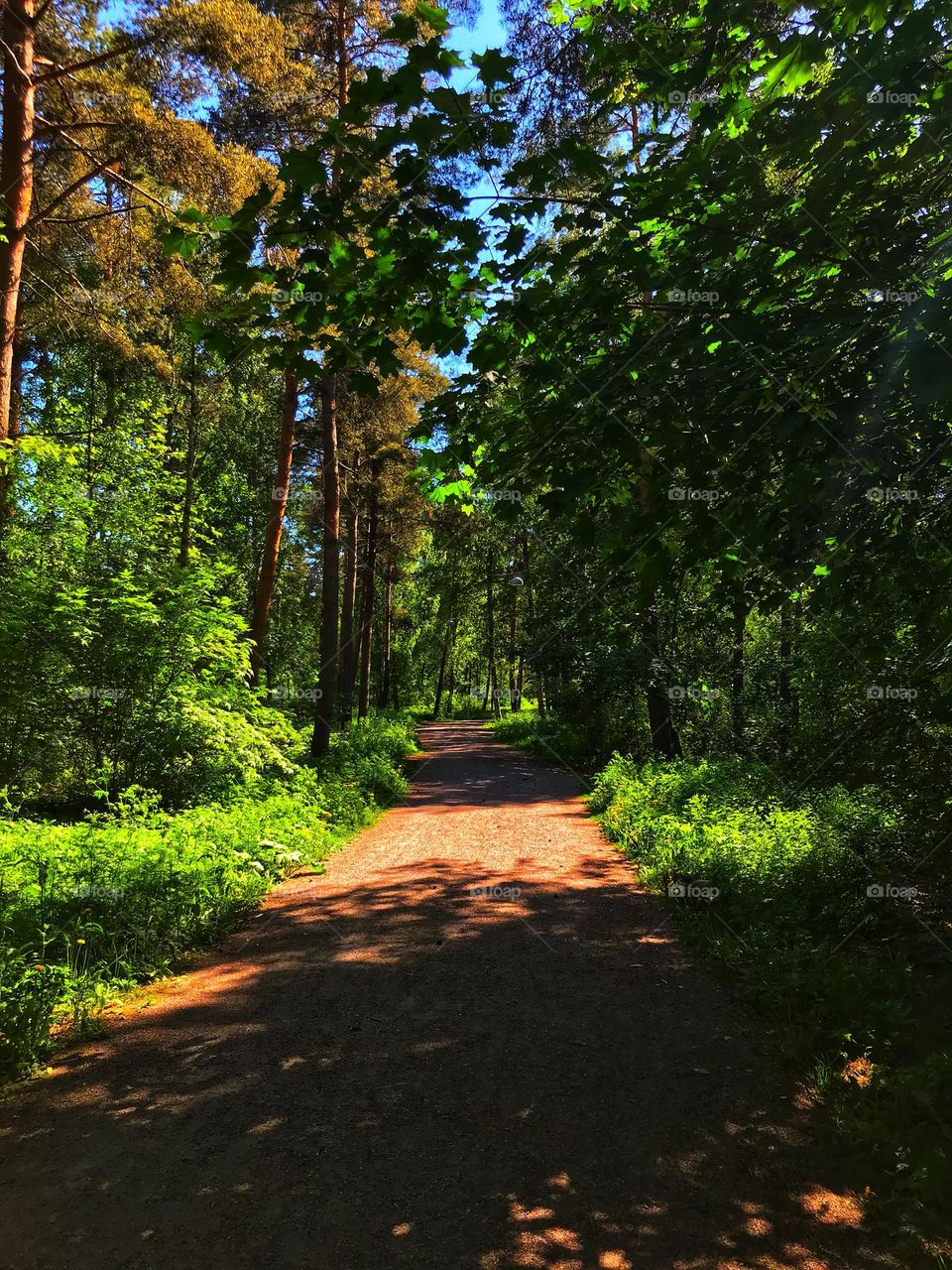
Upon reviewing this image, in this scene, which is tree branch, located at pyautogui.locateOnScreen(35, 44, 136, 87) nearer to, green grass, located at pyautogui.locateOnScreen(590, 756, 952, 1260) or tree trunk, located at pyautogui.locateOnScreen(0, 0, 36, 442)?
tree trunk, located at pyautogui.locateOnScreen(0, 0, 36, 442)

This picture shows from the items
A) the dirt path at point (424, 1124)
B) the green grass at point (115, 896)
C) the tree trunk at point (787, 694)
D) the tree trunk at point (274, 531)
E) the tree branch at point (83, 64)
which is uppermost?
the tree branch at point (83, 64)

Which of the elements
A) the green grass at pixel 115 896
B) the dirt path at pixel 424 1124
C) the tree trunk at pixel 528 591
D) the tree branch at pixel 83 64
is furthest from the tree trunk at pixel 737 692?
the tree branch at pixel 83 64

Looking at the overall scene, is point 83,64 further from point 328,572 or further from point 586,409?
point 328,572

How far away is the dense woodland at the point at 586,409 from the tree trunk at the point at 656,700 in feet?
10.0

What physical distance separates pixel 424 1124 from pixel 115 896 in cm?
327

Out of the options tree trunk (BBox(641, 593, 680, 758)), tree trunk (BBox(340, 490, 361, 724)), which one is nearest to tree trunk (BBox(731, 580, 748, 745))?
tree trunk (BBox(641, 593, 680, 758))

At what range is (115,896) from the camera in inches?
219

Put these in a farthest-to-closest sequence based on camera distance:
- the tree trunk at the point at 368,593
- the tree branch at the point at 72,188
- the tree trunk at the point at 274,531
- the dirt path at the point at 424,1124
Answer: the tree trunk at the point at 368,593 < the tree trunk at the point at 274,531 < the tree branch at the point at 72,188 < the dirt path at the point at 424,1124

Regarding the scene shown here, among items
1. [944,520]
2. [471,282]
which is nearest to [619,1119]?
[944,520]

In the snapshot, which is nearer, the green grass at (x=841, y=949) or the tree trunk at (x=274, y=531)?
the green grass at (x=841, y=949)

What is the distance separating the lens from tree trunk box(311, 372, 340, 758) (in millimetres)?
13383

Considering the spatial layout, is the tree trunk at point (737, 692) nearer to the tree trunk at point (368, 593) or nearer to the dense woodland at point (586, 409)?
the dense woodland at point (586, 409)

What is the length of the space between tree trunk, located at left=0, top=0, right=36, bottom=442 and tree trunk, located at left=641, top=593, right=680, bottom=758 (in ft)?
40.0

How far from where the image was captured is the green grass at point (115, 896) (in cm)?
448
